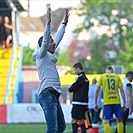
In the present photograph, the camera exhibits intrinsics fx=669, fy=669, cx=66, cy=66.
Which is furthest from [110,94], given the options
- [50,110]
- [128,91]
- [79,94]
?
[50,110]

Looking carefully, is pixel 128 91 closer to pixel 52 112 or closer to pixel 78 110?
pixel 78 110

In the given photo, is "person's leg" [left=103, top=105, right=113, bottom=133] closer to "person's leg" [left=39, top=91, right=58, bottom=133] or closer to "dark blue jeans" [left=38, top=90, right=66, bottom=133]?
"dark blue jeans" [left=38, top=90, right=66, bottom=133]

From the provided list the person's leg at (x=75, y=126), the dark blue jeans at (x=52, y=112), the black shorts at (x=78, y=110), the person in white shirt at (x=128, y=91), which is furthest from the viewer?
the person in white shirt at (x=128, y=91)

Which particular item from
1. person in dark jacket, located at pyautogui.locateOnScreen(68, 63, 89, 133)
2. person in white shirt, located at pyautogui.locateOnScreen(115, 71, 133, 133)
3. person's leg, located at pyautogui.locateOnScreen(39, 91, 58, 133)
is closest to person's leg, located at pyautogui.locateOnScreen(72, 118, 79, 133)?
person in dark jacket, located at pyautogui.locateOnScreen(68, 63, 89, 133)

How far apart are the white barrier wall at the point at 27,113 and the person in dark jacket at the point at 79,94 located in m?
13.8

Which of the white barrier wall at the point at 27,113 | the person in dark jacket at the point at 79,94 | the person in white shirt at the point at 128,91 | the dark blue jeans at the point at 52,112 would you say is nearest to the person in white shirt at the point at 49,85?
the dark blue jeans at the point at 52,112

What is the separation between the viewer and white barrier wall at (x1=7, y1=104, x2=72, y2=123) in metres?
29.6

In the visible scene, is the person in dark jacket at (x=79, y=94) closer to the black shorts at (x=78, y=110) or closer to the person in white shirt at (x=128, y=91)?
the black shorts at (x=78, y=110)

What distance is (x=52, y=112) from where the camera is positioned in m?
9.78

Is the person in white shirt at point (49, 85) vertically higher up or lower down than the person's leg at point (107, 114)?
higher up

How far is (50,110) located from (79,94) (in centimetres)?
555

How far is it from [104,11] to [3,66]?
91.9 ft

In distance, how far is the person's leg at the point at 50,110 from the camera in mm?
9742

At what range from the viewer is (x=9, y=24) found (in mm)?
40250
